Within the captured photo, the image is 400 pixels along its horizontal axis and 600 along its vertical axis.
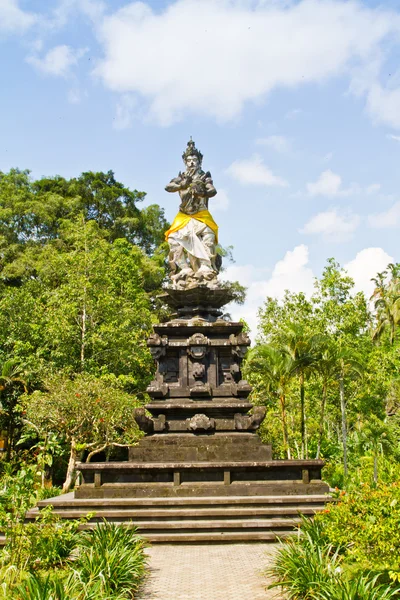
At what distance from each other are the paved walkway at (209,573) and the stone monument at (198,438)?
37 centimetres

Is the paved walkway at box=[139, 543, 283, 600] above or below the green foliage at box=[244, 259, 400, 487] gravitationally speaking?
below

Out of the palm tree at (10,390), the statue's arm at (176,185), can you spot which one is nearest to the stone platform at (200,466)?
the statue's arm at (176,185)

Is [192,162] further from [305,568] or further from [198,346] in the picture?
[305,568]

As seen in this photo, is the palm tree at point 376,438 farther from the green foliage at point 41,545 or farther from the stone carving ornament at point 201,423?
the green foliage at point 41,545

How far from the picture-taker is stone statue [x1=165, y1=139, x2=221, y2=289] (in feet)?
46.1

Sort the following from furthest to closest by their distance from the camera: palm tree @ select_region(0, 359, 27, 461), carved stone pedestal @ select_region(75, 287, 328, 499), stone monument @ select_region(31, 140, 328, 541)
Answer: palm tree @ select_region(0, 359, 27, 461)
carved stone pedestal @ select_region(75, 287, 328, 499)
stone monument @ select_region(31, 140, 328, 541)

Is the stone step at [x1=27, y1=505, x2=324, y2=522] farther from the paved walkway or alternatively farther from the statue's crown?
the statue's crown

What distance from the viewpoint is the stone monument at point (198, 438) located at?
30.8 ft

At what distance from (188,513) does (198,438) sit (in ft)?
8.32

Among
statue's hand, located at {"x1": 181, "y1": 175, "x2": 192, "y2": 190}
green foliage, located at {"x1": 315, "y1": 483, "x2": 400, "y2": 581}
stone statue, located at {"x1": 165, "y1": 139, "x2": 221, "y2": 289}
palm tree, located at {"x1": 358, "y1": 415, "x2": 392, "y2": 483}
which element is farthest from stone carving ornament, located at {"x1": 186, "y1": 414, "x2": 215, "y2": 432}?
statue's hand, located at {"x1": 181, "y1": 175, "x2": 192, "y2": 190}

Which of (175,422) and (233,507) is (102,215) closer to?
(175,422)

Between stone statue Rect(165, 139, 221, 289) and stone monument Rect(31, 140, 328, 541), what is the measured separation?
0.03 m

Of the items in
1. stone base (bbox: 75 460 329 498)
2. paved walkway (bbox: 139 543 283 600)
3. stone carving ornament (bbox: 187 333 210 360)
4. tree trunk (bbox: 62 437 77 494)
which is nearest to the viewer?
paved walkway (bbox: 139 543 283 600)

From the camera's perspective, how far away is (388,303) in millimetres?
30203
